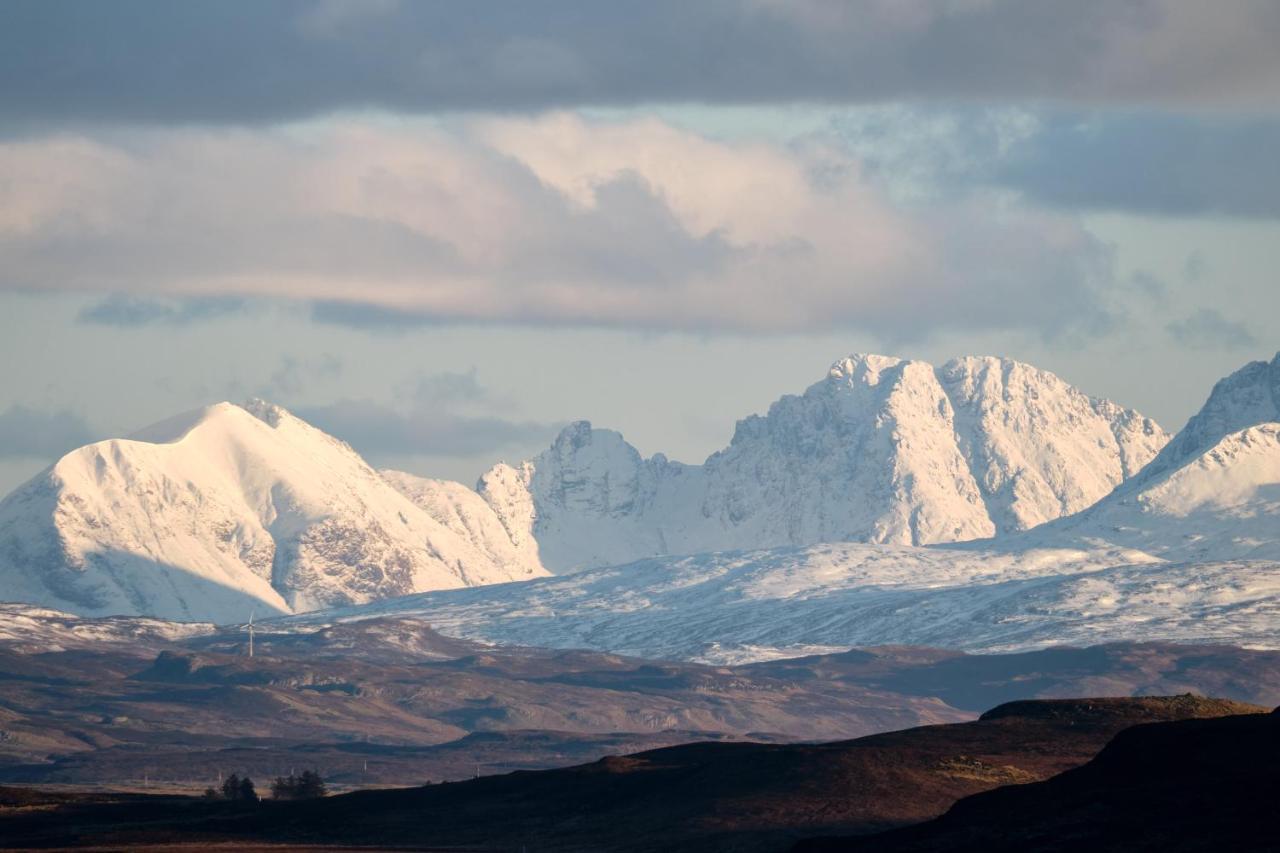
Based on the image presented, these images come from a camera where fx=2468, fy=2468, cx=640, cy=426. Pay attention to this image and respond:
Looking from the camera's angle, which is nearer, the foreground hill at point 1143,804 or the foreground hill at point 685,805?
the foreground hill at point 1143,804

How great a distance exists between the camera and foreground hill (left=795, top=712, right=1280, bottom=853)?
4788 inches

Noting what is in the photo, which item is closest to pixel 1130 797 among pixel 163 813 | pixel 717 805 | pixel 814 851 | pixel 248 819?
pixel 814 851

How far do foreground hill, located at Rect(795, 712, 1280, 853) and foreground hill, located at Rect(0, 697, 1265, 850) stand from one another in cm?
2632

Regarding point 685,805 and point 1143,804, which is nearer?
point 1143,804

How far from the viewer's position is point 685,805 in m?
179

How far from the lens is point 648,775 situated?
19150cm

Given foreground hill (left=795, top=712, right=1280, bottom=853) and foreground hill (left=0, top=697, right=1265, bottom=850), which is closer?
foreground hill (left=795, top=712, right=1280, bottom=853)

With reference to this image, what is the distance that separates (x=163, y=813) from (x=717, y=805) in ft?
153

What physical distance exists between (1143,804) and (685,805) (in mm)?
54857

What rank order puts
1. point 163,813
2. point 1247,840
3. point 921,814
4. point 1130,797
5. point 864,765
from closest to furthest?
point 1247,840
point 1130,797
point 921,814
point 864,765
point 163,813

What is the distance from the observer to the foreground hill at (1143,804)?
122 metres

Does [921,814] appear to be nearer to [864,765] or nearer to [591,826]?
[864,765]

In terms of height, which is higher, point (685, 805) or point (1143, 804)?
point (685, 805)

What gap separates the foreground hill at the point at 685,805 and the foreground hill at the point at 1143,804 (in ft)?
86.4
